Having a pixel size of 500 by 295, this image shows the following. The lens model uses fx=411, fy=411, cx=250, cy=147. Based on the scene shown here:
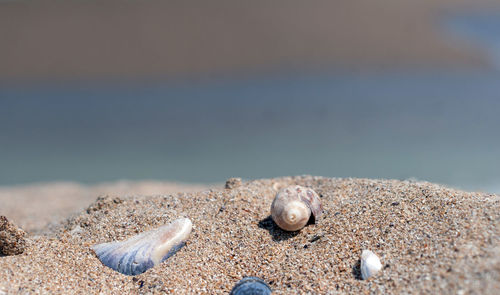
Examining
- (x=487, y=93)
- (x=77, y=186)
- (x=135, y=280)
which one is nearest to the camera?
(x=135, y=280)

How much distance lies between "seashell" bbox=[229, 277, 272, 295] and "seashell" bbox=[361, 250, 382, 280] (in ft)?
1.92

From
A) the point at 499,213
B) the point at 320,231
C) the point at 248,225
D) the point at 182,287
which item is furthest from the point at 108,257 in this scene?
the point at 499,213

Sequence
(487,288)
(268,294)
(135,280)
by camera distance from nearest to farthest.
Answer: (487,288) < (268,294) < (135,280)

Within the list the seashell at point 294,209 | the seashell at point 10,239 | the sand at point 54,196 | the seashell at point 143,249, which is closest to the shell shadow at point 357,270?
the seashell at point 294,209

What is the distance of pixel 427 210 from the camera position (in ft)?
9.46

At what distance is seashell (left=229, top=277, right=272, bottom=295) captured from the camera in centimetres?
244

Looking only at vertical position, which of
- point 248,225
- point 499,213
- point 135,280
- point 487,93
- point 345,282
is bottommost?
point 135,280

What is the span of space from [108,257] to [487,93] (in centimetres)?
A: 999

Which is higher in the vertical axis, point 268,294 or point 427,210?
point 427,210

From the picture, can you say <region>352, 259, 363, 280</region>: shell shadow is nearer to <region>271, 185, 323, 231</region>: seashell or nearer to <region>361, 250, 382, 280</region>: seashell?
<region>361, 250, 382, 280</region>: seashell

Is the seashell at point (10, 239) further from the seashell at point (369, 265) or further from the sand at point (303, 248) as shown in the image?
the seashell at point (369, 265)

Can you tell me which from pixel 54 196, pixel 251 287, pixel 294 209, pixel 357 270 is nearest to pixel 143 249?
pixel 251 287

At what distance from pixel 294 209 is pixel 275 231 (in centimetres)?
30

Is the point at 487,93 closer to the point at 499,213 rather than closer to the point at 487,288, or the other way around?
the point at 499,213
